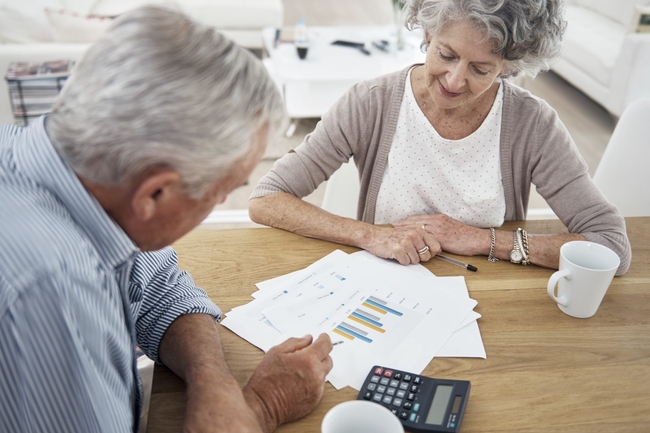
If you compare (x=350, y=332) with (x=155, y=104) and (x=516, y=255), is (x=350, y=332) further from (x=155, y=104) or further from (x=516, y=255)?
(x=155, y=104)


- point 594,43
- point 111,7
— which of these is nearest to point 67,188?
point 111,7

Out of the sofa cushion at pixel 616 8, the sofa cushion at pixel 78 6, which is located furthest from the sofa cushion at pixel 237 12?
the sofa cushion at pixel 616 8

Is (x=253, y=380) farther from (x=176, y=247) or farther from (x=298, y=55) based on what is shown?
(x=298, y=55)

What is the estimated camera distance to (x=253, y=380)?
37.0 inches

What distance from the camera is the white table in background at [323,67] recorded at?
11.2 feet

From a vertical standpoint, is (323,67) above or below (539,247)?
below

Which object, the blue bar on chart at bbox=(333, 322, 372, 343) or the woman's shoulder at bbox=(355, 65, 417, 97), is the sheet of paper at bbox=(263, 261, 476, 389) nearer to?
the blue bar on chart at bbox=(333, 322, 372, 343)

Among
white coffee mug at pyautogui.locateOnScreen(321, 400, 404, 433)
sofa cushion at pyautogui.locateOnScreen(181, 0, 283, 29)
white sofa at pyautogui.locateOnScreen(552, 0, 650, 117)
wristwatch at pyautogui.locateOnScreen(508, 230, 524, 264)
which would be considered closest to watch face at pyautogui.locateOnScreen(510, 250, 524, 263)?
wristwatch at pyautogui.locateOnScreen(508, 230, 524, 264)

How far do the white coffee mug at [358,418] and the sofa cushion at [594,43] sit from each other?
3.75 metres

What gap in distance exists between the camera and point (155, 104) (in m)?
0.68

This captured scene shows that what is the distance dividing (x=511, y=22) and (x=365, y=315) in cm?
71

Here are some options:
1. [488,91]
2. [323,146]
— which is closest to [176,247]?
[323,146]

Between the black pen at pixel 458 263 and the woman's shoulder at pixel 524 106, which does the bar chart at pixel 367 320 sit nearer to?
the black pen at pixel 458 263

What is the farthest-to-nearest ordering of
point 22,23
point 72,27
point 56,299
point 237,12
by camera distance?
point 237,12 < point 22,23 < point 72,27 < point 56,299
